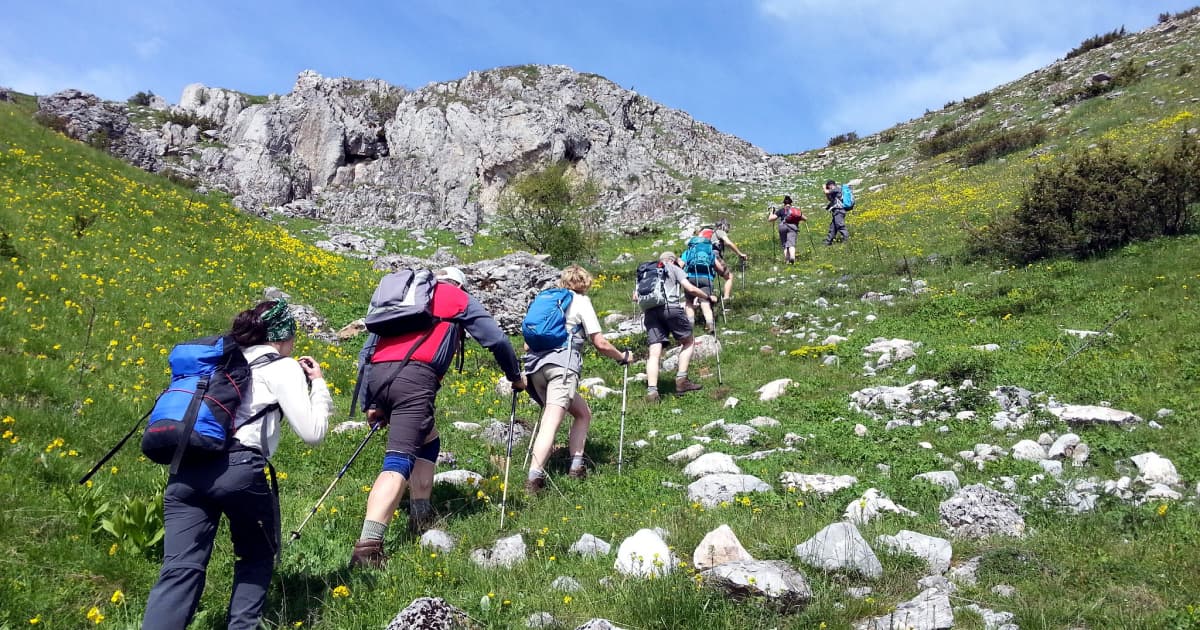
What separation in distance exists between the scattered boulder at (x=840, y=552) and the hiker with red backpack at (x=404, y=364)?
294 cm

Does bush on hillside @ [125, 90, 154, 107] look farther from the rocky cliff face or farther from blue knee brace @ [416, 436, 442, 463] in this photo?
blue knee brace @ [416, 436, 442, 463]

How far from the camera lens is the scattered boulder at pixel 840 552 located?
434 centimetres

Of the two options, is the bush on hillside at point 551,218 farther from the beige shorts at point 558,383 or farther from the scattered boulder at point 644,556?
the scattered boulder at point 644,556

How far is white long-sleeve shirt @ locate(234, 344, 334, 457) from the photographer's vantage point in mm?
3926

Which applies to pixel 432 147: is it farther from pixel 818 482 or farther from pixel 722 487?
pixel 818 482

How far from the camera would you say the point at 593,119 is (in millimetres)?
53500

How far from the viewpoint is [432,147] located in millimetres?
50281

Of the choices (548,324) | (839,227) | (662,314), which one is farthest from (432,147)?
(548,324)

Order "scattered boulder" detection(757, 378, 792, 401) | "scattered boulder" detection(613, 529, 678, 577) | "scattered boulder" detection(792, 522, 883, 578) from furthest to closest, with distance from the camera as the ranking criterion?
"scattered boulder" detection(757, 378, 792, 401)
"scattered boulder" detection(613, 529, 678, 577)
"scattered boulder" detection(792, 522, 883, 578)

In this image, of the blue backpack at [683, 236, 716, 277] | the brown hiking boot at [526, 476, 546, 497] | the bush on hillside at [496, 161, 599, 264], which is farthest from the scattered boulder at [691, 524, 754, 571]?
the bush on hillside at [496, 161, 599, 264]

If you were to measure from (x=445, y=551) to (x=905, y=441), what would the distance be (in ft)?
17.5

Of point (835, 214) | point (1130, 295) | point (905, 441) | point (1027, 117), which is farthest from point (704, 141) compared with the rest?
point (905, 441)

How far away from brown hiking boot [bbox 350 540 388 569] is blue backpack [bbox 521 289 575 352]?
2718 mm

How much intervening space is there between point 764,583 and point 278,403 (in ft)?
10.2
